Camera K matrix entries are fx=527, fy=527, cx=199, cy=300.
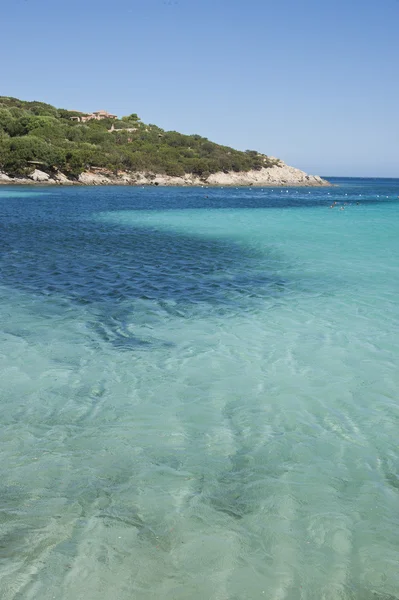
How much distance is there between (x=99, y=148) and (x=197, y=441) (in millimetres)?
98975

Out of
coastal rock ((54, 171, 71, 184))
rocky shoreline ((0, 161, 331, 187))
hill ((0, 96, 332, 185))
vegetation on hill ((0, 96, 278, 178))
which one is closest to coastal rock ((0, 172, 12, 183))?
rocky shoreline ((0, 161, 331, 187))

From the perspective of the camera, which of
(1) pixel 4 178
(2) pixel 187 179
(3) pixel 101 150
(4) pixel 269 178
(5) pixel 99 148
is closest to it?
(1) pixel 4 178

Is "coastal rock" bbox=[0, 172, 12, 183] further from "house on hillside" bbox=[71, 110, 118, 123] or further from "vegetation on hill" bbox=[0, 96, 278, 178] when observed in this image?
"house on hillside" bbox=[71, 110, 118, 123]

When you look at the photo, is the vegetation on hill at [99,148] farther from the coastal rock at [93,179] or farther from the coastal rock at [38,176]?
the coastal rock at [93,179]

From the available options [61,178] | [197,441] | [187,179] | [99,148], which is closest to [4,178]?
[61,178]

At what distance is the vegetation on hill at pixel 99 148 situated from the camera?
3130 inches

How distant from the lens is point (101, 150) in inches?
3880

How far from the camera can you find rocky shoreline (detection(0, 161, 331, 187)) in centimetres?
8062

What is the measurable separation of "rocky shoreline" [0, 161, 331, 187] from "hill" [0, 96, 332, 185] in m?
0.29

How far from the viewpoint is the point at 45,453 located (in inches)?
234

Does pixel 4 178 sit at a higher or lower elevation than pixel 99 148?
lower

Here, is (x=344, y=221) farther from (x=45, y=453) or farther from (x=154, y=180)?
(x=154, y=180)

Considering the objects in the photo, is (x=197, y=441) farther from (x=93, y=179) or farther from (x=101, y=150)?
(x=101, y=150)

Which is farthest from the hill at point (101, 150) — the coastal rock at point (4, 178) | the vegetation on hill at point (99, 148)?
the coastal rock at point (4, 178)
